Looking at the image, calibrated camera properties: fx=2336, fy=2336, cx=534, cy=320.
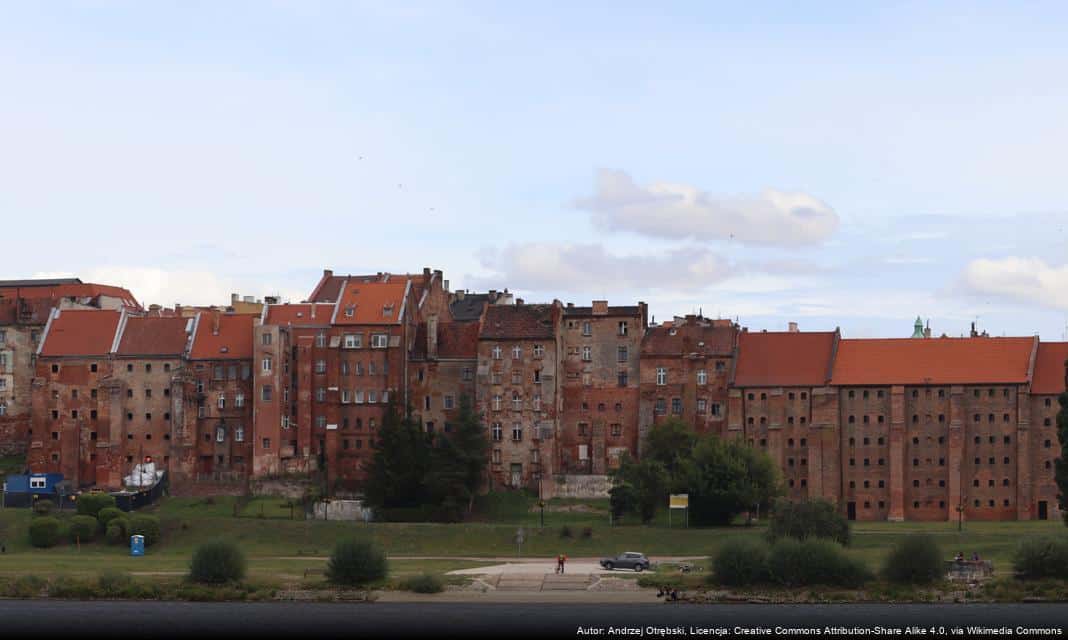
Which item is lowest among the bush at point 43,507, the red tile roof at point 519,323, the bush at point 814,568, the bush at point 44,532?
the bush at point 814,568

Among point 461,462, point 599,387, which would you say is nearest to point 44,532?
point 461,462

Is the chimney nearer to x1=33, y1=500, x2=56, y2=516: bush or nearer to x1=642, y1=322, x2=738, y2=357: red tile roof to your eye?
x1=642, y1=322, x2=738, y2=357: red tile roof

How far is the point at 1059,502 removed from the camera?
5669 inches

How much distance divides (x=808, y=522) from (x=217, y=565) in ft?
112

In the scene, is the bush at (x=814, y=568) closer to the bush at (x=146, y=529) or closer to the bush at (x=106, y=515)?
A: the bush at (x=146, y=529)

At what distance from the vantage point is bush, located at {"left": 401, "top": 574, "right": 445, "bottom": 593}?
407ft

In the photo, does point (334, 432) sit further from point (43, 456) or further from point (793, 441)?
point (793, 441)

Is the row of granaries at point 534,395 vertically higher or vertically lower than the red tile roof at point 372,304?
lower

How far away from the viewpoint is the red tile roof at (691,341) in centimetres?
16425

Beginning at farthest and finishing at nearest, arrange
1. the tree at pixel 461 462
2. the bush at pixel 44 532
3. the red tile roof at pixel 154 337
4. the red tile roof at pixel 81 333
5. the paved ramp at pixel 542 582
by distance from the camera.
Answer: the red tile roof at pixel 81 333 < the red tile roof at pixel 154 337 < the tree at pixel 461 462 < the bush at pixel 44 532 < the paved ramp at pixel 542 582

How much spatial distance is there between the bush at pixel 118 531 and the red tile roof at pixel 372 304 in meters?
26.4

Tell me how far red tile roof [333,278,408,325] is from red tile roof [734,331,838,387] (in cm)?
2456

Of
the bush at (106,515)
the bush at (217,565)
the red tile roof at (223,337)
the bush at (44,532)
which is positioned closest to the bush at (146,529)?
the bush at (106,515)

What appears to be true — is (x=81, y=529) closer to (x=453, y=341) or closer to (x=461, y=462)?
(x=461, y=462)
